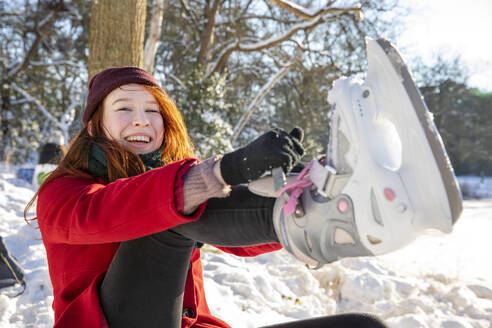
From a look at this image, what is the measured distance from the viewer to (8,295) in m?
2.08

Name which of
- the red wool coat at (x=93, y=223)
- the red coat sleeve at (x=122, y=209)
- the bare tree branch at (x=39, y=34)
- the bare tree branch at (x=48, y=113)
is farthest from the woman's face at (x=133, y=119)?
the bare tree branch at (x=39, y=34)

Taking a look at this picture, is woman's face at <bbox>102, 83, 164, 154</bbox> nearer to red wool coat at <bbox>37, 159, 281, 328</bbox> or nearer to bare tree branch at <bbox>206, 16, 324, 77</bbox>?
red wool coat at <bbox>37, 159, 281, 328</bbox>

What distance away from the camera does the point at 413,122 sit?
32.9 inches

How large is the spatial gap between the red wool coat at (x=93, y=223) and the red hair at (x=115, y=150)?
0.09 metres

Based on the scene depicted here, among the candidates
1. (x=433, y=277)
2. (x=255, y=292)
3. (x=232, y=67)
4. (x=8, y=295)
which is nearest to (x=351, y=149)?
(x=255, y=292)

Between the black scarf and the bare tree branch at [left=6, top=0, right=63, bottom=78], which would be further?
the bare tree branch at [left=6, top=0, right=63, bottom=78]

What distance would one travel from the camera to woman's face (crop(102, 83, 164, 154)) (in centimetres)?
137

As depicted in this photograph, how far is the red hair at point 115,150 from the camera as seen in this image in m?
1.18

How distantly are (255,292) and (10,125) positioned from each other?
34.2 feet

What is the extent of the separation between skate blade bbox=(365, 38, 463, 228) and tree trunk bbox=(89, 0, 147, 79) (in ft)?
8.74

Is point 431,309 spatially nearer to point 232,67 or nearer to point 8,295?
point 8,295

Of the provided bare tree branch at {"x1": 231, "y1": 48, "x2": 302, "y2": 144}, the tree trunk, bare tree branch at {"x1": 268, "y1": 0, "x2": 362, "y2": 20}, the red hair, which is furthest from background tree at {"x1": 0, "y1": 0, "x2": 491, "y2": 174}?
the red hair

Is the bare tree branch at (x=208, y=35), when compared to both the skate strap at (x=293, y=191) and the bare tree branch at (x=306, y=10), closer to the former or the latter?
the bare tree branch at (x=306, y=10)

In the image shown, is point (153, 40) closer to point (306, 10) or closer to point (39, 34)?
point (306, 10)
